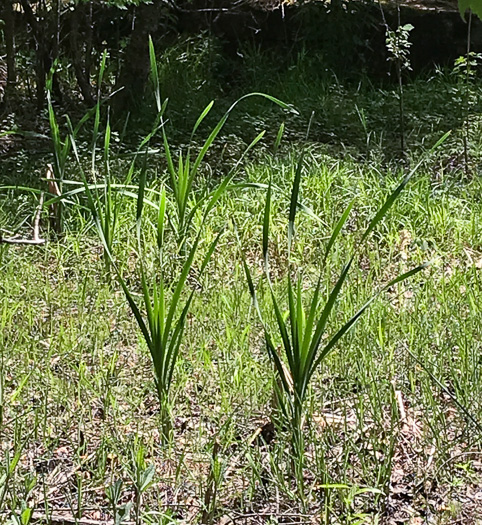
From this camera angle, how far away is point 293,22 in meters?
6.07

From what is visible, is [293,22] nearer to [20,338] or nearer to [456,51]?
[456,51]

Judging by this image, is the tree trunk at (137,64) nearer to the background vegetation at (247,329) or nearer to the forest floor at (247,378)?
the background vegetation at (247,329)

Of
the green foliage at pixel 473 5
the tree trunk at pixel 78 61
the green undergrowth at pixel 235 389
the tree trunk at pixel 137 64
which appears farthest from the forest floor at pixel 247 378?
the tree trunk at pixel 78 61

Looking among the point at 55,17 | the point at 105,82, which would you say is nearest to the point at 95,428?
the point at 55,17

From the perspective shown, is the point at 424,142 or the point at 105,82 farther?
the point at 105,82

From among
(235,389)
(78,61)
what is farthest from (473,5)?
(78,61)

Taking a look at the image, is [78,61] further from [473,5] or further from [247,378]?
[473,5]

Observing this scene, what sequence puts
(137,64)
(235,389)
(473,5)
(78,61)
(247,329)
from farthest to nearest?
(78,61) < (137,64) < (247,329) < (235,389) < (473,5)

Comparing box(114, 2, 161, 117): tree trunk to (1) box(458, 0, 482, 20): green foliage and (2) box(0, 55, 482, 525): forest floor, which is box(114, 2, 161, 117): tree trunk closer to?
(2) box(0, 55, 482, 525): forest floor

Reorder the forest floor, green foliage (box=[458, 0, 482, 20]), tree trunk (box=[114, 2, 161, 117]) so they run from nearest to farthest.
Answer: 1. green foliage (box=[458, 0, 482, 20])
2. the forest floor
3. tree trunk (box=[114, 2, 161, 117])

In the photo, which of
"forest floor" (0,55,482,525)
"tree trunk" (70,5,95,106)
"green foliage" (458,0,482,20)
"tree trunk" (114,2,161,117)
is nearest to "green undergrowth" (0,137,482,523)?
"forest floor" (0,55,482,525)

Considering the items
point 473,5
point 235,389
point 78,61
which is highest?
point 473,5

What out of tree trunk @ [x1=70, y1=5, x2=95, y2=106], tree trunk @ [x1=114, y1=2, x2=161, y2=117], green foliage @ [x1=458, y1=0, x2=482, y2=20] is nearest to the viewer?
green foliage @ [x1=458, y1=0, x2=482, y2=20]

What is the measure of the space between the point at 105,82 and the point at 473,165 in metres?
3.20
